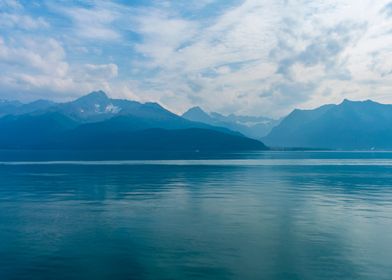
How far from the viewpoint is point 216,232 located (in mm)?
45906

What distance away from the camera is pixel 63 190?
284ft

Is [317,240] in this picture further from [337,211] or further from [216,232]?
[337,211]

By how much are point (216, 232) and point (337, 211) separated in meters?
23.1

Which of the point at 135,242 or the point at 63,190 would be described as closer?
the point at 135,242

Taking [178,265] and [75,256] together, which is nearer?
[178,265]

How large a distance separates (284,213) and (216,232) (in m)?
16.5

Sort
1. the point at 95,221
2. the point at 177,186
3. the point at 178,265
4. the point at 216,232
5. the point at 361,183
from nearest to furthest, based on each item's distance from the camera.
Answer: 1. the point at 178,265
2. the point at 216,232
3. the point at 95,221
4. the point at 177,186
5. the point at 361,183

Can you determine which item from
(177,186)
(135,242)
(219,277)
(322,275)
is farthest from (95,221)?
(177,186)


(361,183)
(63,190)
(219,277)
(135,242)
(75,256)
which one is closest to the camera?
(219,277)

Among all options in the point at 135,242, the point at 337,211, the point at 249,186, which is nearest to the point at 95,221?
the point at 135,242

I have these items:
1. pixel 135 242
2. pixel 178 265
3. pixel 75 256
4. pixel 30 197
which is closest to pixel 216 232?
pixel 135 242

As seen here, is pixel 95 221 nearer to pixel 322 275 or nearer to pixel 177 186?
pixel 322 275

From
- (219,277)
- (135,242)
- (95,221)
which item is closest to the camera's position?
(219,277)

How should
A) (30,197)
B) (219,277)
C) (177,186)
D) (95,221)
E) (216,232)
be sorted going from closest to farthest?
(219,277), (216,232), (95,221), (30,197), (177,186)
